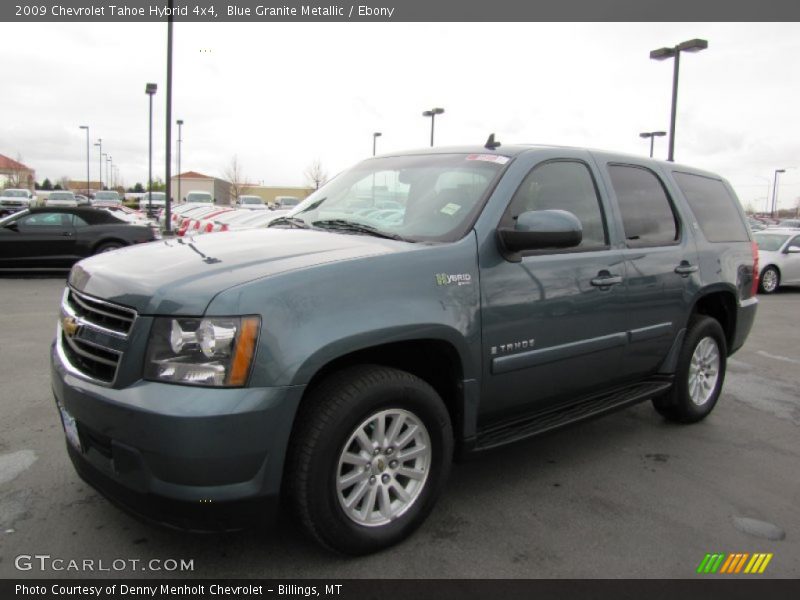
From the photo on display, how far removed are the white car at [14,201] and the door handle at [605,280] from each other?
37.2m

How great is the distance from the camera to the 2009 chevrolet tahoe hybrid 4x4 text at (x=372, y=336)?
8.16 ft

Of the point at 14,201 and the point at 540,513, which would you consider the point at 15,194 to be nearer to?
the point at 14,201

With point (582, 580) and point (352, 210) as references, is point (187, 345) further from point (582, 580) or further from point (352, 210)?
point (582, 580)

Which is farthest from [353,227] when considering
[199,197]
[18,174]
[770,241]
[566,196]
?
[18,174]

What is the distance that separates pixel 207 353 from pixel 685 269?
3.47m

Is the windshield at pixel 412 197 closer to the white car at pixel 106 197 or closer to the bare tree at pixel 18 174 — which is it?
the white car at pixel 106 197

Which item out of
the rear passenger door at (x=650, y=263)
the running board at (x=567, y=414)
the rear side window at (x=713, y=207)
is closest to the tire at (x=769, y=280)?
the rear side window at (x=713, y=207)

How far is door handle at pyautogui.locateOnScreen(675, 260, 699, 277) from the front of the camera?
4508 mm

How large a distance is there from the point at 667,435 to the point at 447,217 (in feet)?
8.59

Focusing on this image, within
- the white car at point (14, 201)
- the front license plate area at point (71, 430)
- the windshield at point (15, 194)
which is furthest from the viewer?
the windshield at point (15, 194)

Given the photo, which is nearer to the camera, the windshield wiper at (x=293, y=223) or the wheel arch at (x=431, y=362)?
the wheel arch at (x=431, y=362)

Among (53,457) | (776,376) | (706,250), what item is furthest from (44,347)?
(776,376)

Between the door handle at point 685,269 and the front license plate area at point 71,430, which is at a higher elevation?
the door handle at point 685,269

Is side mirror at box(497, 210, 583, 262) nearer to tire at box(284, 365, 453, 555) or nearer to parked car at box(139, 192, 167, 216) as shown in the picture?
tire at box(284, 365, 453, 555)
